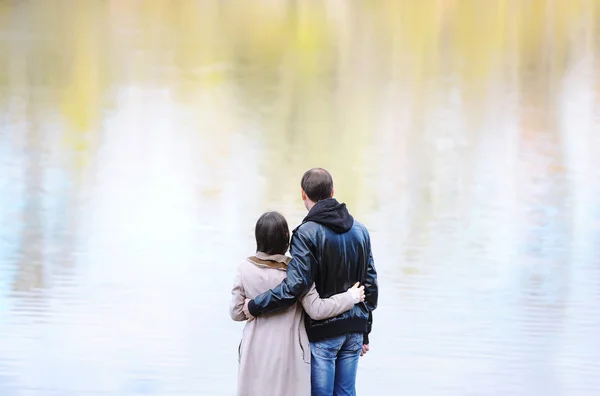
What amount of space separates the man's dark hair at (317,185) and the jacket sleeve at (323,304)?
27 cm

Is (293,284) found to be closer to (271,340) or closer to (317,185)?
(271,340)

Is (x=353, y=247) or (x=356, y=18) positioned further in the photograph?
(x=356, y=18)

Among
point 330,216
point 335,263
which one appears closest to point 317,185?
point 330,216

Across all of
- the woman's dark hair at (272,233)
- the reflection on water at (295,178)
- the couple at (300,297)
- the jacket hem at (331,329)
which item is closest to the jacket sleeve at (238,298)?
the couple at (300,297)

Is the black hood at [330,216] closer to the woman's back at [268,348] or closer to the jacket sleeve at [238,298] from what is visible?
the woman's back at [268,348]

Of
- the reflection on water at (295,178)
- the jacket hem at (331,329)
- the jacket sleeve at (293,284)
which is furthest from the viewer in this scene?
the reflection on water at (295,178)

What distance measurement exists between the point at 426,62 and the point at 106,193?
157 cm

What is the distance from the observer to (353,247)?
79.0 inches

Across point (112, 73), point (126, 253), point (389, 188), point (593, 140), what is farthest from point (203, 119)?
point (593, 140)

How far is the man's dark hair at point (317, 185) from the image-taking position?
197cm

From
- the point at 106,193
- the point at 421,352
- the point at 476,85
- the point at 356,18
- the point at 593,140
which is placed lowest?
the point at 421,352

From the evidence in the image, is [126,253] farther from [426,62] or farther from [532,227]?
[532,227]

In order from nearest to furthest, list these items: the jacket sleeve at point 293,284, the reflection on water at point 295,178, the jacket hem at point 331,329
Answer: the jacket sleeve at point 293,284 → the jacket hem at point 331,329 → the reflection on water at point 295,178

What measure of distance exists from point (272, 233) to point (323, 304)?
26 cm
